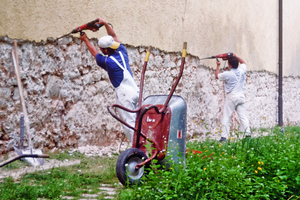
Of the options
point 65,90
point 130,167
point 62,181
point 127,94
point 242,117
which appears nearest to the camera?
point 130,167

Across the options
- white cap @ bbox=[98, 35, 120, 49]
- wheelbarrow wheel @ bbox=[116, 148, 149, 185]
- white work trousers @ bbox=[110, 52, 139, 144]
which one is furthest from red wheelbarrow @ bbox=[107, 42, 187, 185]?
white cap @ bbox=[98, 35, 120, 49]

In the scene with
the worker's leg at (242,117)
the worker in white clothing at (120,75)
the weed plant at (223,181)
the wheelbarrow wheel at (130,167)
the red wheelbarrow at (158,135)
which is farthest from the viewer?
the worker's leg at (242,117)

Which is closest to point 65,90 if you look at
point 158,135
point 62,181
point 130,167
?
point 62,181

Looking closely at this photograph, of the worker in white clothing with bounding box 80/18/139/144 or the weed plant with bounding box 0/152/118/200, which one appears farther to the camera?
the worker in white clothing with bounding box 80/18/139/144

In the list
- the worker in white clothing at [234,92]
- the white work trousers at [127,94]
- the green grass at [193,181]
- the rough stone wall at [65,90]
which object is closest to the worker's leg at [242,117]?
the worker in white clothing at [234,92]

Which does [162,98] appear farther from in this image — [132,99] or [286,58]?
[286,58]

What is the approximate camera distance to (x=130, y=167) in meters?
3.17

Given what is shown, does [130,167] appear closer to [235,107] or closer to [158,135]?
[158,135]

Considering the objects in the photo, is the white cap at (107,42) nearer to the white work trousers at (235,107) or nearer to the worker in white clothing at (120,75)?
the worker in white clothing at (120,75)

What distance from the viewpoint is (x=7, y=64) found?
4.17 m

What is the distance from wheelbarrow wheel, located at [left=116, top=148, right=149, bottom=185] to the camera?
10.1 ft

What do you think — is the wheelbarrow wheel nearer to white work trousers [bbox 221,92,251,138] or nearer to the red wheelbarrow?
the red wheelbarrow

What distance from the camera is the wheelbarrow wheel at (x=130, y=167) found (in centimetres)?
309

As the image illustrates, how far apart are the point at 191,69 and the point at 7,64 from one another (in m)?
3.80
